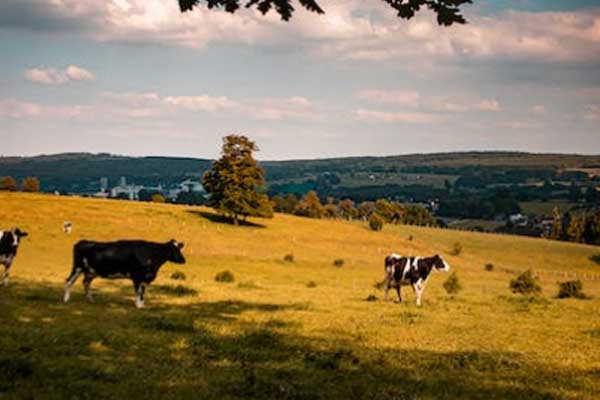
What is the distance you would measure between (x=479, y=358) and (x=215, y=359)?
6.06 m

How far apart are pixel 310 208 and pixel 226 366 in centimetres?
14492

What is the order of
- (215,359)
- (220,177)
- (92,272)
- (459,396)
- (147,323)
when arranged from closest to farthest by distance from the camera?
(459,396), (215,359), (147,323), (92,272), (220,177)

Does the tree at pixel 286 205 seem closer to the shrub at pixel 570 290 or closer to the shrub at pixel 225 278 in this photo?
the shrub at pixel 570 290

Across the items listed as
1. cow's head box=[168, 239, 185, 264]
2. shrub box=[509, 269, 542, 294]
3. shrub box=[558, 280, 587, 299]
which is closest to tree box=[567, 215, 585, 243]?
shrub box=[509, 269, 542, 294]

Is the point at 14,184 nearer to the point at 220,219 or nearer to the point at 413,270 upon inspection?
the point at 220,219

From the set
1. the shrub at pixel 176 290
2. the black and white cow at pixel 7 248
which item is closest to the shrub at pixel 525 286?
the shrub at pixel 176 290

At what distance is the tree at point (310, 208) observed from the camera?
511 ft

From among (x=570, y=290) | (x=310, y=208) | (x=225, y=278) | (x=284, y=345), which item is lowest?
(x=310, y=208)

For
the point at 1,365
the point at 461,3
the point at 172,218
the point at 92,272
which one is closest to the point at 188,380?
the point at 1,365

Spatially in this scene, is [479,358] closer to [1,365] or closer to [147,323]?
[147,323]

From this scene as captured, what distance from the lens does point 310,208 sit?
158 meters

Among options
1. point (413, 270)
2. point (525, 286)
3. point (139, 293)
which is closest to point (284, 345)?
point (139, 293)

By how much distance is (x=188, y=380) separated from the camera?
1136 cm

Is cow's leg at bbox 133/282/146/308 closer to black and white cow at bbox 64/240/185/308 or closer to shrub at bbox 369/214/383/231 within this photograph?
black and white cow at bbox 64/240/185/308
